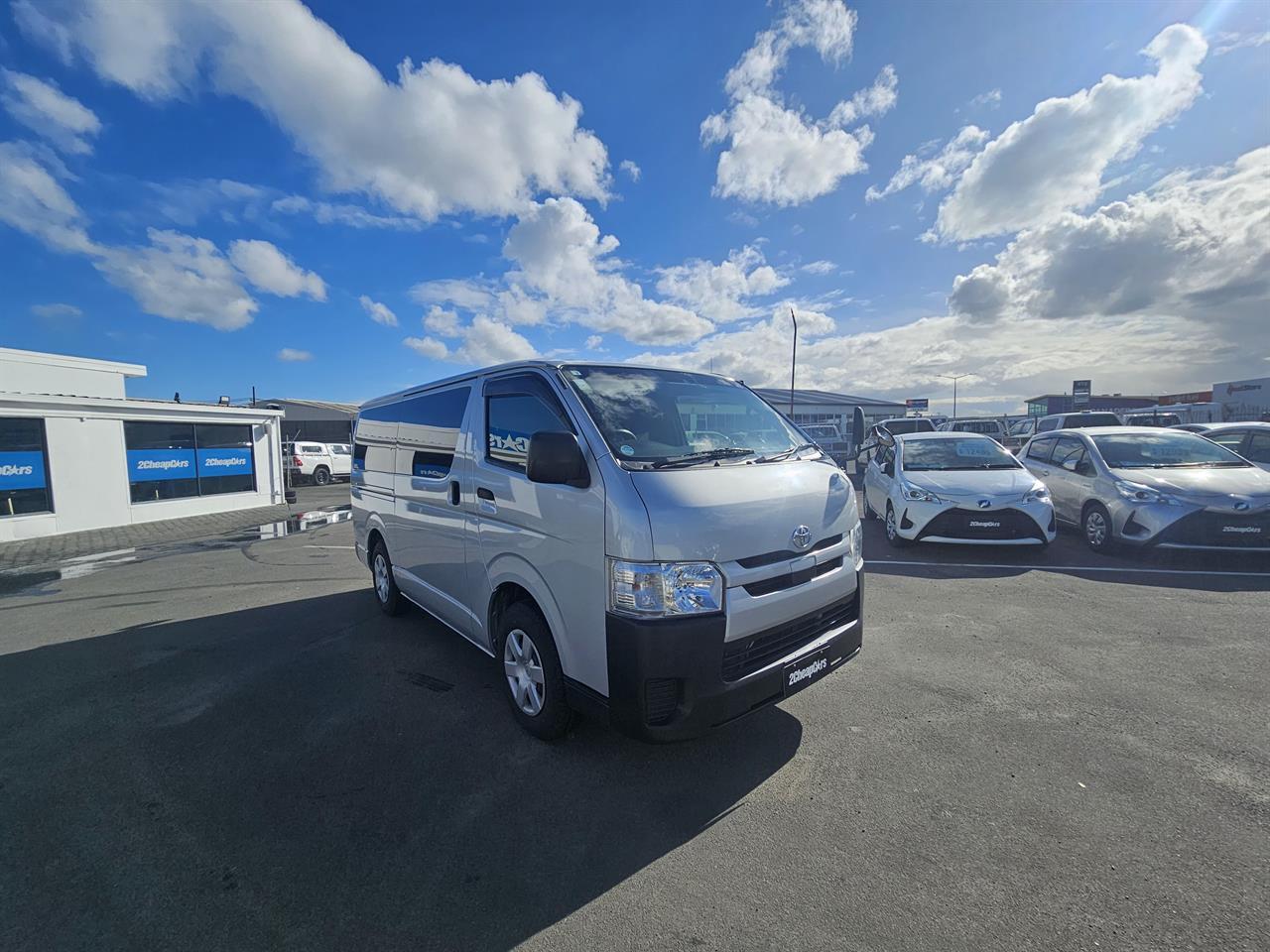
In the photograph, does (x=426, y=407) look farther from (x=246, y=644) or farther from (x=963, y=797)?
(x=963, y=797)

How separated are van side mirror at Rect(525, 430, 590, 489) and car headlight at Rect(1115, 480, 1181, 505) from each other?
24.9ft

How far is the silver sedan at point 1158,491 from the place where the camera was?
246 inches

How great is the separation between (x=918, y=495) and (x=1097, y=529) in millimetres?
2466

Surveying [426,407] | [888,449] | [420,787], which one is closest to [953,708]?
[420,787]

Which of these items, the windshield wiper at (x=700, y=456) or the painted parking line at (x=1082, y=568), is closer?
the windshield wiper at (x=700, y=456)

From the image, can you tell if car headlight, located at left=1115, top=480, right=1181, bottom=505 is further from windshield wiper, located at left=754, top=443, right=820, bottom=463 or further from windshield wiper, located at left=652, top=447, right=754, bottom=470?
windshield wiper, located at left=652, top=447, right=754, bottom=470

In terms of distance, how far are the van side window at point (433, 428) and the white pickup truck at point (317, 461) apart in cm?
1966

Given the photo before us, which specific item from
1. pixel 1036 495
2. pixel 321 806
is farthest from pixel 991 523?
pixel 321 806

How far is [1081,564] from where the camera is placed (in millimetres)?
6676

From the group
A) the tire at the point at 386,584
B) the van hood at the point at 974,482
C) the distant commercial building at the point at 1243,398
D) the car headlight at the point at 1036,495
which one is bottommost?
the tire at the point at 386,584

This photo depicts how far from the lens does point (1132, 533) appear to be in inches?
267

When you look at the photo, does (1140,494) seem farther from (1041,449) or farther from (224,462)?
(224,462)

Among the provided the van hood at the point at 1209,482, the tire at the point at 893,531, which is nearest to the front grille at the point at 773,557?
the tire at the point at 893,531

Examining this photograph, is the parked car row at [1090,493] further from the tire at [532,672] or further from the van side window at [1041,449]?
the tire at [532,672]
